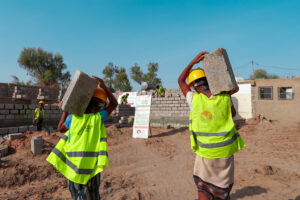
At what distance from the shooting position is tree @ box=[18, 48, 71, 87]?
34750mm

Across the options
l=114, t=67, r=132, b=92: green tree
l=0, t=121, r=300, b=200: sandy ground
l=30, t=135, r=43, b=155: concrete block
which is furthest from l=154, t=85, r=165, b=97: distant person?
l=114, t=67, r=132, b=92: green tree

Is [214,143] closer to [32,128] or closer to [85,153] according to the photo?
[85,153]

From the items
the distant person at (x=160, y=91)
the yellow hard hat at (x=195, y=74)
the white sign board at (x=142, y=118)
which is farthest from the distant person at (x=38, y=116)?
the yellow hard hat at (x=195, y=74)

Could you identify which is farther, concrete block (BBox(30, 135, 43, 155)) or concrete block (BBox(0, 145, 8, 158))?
concrete block (BBox(30, 135, 43, 155))

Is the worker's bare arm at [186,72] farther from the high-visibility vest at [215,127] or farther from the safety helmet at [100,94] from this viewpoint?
the safety helmet at [100,94]

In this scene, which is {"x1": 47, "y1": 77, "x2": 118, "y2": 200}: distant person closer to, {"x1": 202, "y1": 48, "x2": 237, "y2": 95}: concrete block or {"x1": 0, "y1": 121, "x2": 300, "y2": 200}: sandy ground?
{"x1": 202, "y1": 48, "x2": 237, "y2": 95}: concrete block

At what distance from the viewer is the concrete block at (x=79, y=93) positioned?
174 cm

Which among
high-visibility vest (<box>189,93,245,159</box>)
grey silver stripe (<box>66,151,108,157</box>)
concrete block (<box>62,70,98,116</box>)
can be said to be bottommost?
grey silver stripe (<box>66,151,108,157</box>)

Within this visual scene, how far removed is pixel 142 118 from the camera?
9.67 meters

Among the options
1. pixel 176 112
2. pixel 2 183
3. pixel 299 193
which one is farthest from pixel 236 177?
pixel 176 112

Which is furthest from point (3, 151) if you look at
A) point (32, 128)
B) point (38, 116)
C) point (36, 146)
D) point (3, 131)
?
point (32, 128)

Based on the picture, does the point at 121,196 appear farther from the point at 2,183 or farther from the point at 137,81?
the point at 137,81

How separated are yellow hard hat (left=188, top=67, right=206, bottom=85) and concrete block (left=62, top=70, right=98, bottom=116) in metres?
0.99

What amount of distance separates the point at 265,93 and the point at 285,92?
134 centimetres
